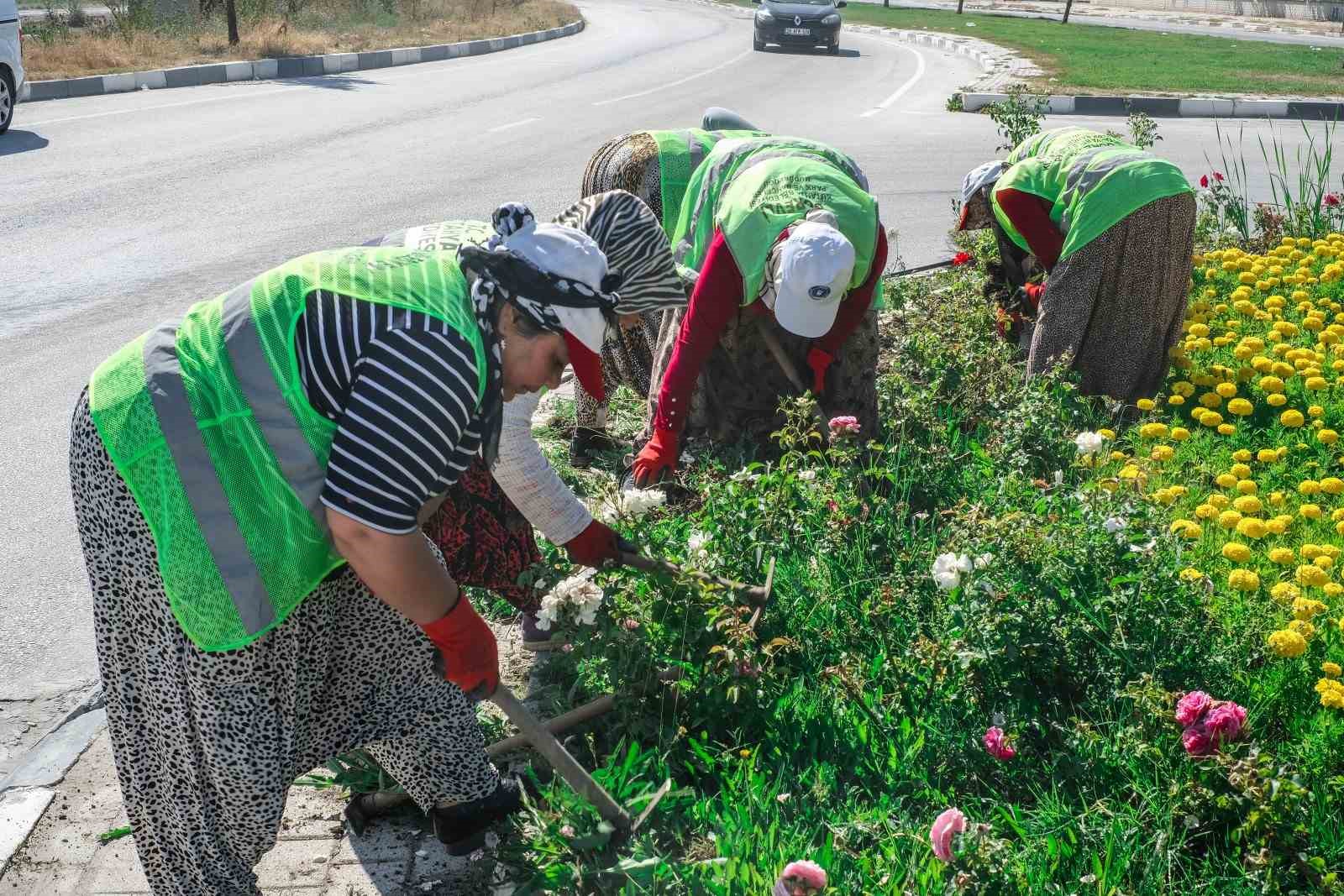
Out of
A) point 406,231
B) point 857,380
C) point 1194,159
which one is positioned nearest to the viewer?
point 406,231

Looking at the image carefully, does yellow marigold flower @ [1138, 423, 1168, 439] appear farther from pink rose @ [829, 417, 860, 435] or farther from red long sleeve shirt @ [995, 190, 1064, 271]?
pink rose @ [829, 417, 860, 435]

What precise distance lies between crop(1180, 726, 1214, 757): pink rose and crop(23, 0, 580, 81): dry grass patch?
44.6 feet

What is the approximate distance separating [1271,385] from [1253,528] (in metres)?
1.55

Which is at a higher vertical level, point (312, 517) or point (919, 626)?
point (312, 517)

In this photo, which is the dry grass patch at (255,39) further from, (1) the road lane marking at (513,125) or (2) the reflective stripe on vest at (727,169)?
Result: (2) the reflective stripe on vest at (727,169)

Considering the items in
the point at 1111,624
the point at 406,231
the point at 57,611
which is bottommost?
the point at 57,611

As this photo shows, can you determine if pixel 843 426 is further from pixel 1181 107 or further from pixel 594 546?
pixel 1181 107

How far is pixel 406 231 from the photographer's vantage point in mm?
→ 2529

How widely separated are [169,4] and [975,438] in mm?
20255

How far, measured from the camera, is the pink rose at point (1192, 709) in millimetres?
2318

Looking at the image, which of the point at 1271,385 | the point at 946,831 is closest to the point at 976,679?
the point at 946,831

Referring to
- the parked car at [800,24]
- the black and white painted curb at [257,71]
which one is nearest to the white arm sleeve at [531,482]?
the black and white painted curb at [257,71]

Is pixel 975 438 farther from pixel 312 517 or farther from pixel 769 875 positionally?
pixel 312 517

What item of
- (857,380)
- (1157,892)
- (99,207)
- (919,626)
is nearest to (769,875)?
(1157,892)
